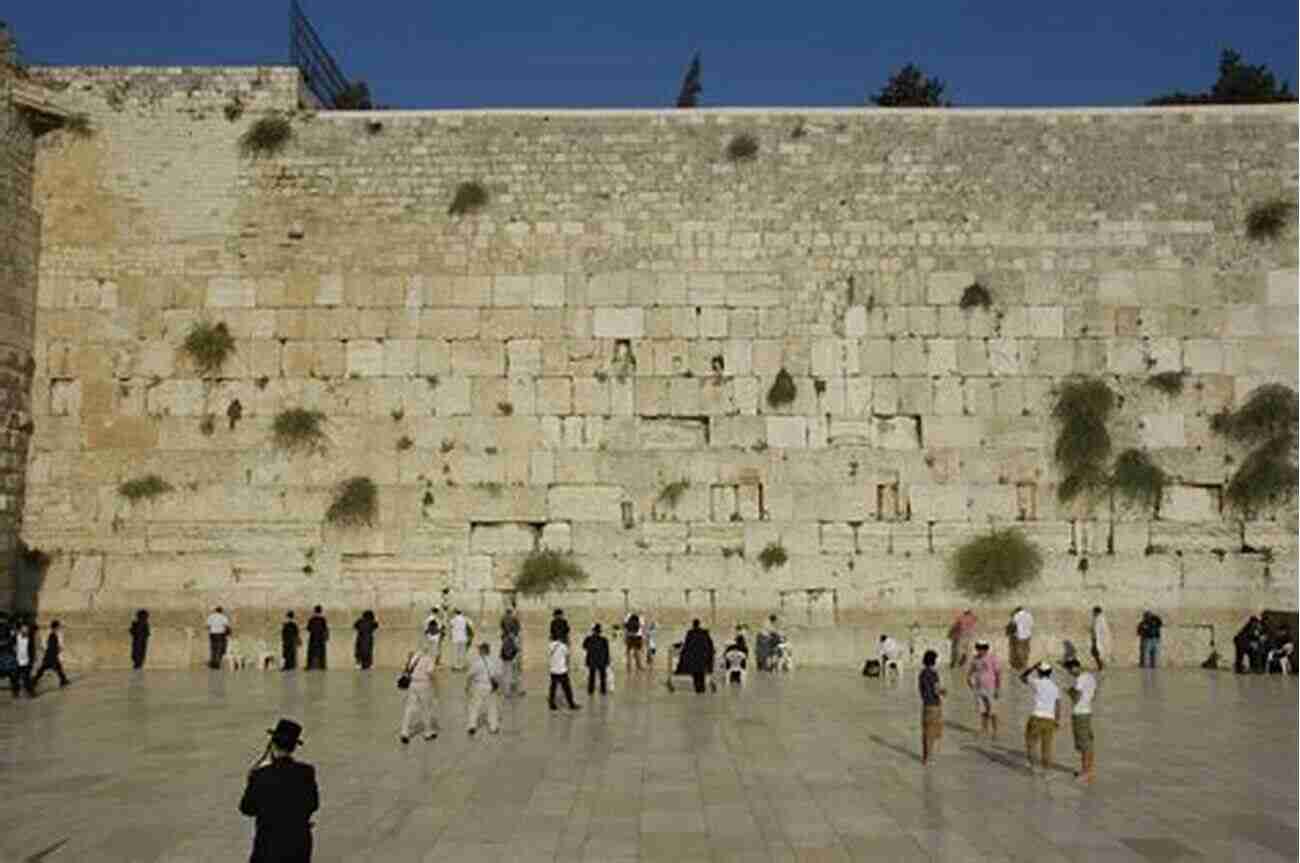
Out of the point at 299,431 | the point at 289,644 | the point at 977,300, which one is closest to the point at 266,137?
the point at 299,431

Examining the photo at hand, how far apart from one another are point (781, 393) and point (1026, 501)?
371cm

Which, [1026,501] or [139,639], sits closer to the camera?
[139,639]

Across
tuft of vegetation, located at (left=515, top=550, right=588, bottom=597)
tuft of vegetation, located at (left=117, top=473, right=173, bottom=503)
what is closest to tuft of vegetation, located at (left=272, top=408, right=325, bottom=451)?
tuft of vegetation, located at (left=117, top=473, right=173, bottom=503)

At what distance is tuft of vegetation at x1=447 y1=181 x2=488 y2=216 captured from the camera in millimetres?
18578

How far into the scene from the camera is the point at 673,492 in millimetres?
17953

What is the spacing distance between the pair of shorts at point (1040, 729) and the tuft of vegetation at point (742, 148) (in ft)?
34.7

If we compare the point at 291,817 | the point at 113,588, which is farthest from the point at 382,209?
the point at 291,817

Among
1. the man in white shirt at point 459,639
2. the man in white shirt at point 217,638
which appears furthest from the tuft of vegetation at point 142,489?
the man in white shirt at point 459,639

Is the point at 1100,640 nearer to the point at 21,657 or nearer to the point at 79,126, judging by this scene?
the point at 21,657

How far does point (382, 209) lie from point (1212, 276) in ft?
38.9

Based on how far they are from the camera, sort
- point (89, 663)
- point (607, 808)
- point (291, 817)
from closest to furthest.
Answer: point (291, 817)
point (607, 808)
point (89, 663)

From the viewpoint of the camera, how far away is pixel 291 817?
5.46 metres

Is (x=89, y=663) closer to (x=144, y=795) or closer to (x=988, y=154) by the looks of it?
(x=144, y=795)

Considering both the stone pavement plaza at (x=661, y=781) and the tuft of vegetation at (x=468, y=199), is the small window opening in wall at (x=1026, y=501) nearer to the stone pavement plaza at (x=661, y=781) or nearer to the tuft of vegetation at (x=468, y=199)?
the stone pavement plaza at (x=661, y=781)
